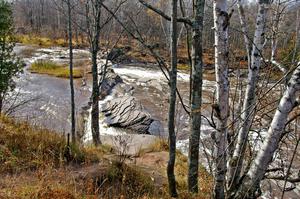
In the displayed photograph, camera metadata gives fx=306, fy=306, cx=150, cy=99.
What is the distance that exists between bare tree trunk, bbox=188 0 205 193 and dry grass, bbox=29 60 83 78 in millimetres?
20036

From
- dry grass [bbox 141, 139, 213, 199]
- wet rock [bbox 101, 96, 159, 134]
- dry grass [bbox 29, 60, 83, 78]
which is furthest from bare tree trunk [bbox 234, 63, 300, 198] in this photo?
dry grass [bbox 29, 60, 83, 78]

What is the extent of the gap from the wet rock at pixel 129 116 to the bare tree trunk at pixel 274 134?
10.8 meters

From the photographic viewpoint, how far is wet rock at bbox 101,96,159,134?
44.5 ft

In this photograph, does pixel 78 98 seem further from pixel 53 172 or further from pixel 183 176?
pixel 53 172

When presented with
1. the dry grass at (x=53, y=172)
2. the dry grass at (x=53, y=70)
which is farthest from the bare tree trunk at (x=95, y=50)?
the dry grass at (x=53, y=70)

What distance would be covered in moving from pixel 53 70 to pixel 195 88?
74.1ft

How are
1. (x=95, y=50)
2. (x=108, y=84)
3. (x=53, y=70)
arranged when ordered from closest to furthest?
(x=95, y=50) → (x=108, y=84) → (x=53, y=70)

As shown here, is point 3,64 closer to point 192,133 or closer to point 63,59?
point 192,133

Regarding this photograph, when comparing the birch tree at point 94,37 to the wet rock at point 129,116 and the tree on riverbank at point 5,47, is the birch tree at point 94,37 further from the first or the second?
the wet rock at point 129,116

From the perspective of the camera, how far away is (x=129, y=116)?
14250 mm

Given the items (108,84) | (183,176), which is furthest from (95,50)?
(108,84)

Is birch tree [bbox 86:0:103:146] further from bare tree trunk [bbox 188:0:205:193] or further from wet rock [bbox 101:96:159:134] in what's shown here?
bare tree trunk [bbox 188:0:205:193]

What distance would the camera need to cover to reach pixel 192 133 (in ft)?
13.6

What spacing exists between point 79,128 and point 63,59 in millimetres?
20173
